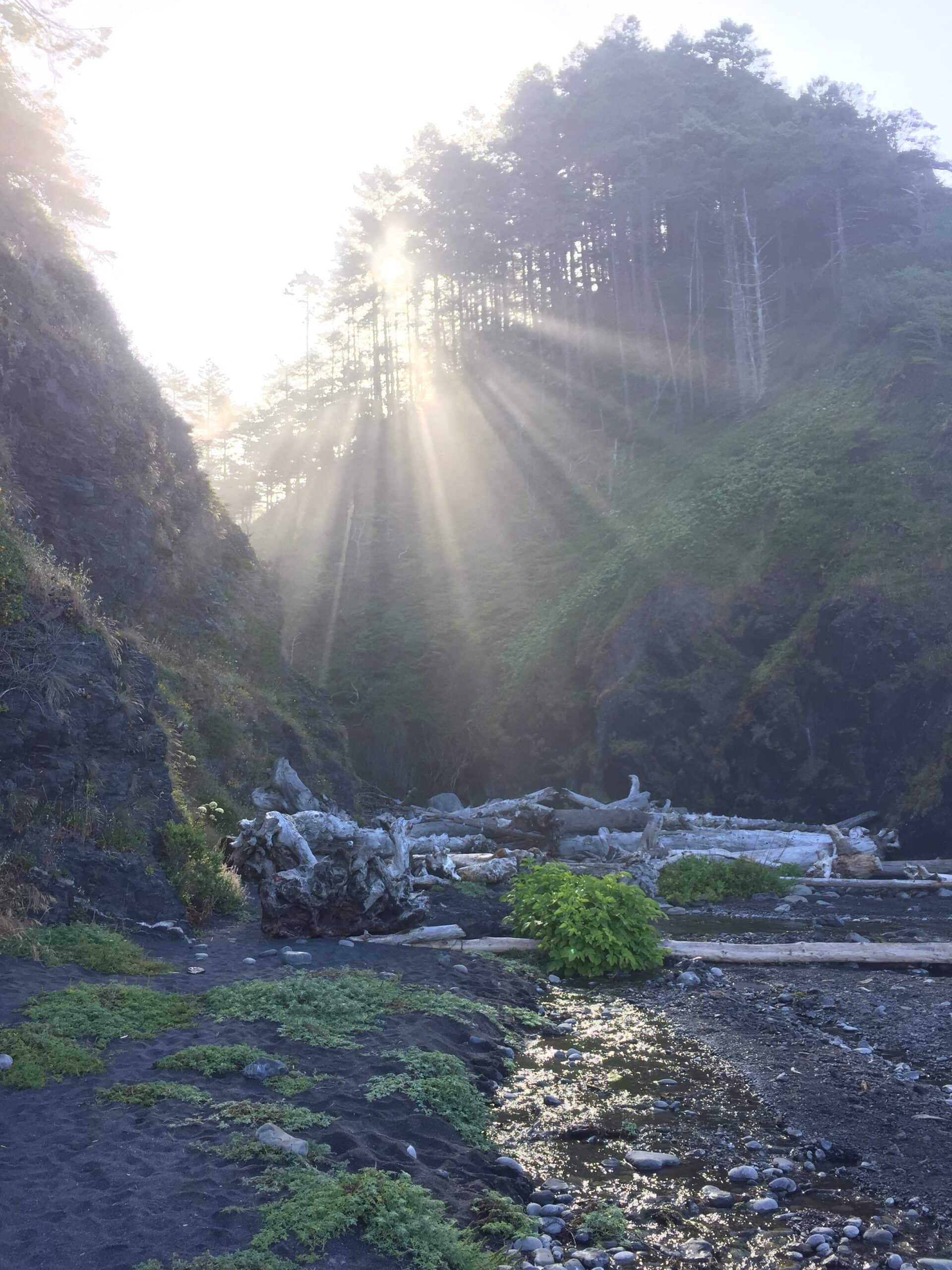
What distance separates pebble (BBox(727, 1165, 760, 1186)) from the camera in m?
5.71

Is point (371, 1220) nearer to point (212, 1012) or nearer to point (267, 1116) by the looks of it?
point (267, 1116)

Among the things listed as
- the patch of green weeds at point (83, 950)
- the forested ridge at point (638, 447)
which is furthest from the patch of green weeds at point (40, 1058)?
the forested ridge at point (638, 447)

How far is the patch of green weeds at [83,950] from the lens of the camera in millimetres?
8320

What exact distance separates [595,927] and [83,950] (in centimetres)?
599

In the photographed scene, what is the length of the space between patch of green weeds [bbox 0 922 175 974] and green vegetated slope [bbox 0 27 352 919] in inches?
40.5

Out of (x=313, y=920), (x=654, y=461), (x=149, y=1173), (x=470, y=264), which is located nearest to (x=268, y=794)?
(x=313, y=920)

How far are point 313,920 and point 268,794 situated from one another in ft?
15.9

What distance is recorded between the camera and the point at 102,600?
17156 mm

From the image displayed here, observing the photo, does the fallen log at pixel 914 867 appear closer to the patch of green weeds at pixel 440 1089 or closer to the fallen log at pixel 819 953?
the fallen log at pixel 819 953

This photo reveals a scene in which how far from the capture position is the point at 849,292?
37.2 m

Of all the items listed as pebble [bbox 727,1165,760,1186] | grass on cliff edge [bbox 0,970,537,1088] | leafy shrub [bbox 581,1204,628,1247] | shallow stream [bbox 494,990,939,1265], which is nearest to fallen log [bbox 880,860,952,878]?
shallow stream [bbox 494,990,939,1265]

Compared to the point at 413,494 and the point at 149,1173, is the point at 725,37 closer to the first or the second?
the point at 413,494

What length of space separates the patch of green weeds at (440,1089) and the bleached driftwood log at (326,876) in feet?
15.8

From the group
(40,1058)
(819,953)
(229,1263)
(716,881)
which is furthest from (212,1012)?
(716,881)
